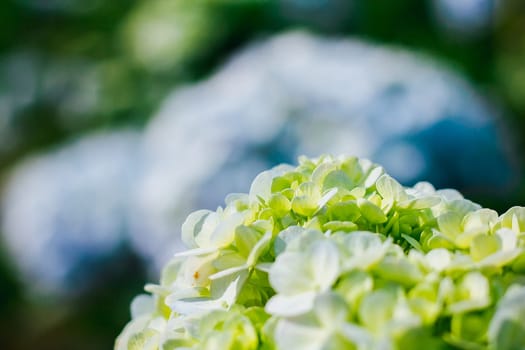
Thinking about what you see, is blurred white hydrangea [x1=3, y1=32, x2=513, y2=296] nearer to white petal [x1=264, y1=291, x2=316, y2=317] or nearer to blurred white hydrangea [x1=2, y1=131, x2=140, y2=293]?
blurred white hydrangea [x1=2, y1=131, x2=140, y2=293]

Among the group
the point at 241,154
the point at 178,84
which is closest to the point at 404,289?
the point at 241,154

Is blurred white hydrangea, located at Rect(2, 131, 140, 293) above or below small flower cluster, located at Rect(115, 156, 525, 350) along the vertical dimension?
below

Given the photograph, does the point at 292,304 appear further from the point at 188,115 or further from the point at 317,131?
the point at 188,115

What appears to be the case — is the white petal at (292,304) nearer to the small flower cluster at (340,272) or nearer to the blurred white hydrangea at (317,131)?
the small flower cluster at (340,272)

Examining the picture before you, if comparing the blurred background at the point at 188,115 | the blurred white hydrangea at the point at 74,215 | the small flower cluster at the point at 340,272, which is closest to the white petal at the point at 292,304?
the small flower cluster at the point at 340,272

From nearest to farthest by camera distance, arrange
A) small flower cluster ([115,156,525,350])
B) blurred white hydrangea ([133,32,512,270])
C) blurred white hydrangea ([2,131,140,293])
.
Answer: small flower cluster ([115,156,525,350]) → blurred white hydrangea ([133,32,512,270]) → blurred white hydrangea ([2,131,140,293])

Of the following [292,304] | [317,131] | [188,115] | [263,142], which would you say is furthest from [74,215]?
[292,304]

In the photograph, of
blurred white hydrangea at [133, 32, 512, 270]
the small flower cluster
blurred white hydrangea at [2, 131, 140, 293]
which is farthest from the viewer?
blurred white hydrangea at [2, 131, 140, 293]

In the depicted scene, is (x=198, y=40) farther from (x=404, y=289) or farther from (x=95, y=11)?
(x=404, y=289)

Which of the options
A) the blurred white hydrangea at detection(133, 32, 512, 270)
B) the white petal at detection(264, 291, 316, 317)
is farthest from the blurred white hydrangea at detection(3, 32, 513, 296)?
the white petal at detection(264, 291, 316, 317)
